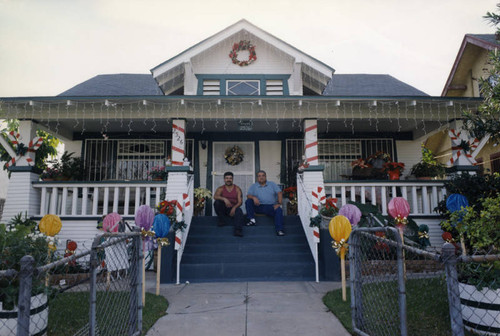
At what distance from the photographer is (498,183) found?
612 cm

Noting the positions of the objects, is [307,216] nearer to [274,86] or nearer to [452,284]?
[274,86]

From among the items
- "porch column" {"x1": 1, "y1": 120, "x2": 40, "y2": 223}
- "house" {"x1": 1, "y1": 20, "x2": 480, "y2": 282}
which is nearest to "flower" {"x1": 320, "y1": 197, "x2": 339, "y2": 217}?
"house" {"x1": 1, "y1": 20, "x2": 480, "y2": 282}

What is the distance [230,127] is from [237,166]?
110 centimetres

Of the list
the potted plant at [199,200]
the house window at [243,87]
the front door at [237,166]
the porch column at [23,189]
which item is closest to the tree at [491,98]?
the house window at [243,87]

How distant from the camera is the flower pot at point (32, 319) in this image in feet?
9.20

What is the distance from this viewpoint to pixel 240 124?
25.0 ft

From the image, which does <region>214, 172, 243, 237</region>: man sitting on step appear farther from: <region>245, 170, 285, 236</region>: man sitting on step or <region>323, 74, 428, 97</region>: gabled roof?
<region>323, 74, 428, 97</region>: gabled roof

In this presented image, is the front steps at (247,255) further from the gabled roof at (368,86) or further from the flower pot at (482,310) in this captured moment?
the gabled roof at (368,86)

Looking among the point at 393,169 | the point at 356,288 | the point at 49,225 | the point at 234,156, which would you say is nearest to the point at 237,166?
the point at 234,156

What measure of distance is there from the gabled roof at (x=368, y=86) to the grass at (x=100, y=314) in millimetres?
7890

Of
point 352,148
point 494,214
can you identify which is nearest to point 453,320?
point 494,214

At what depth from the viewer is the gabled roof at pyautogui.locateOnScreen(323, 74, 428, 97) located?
32.9 ft

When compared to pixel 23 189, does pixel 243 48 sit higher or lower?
higher

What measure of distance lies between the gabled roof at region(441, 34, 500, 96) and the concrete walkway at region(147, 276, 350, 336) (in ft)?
30.3
